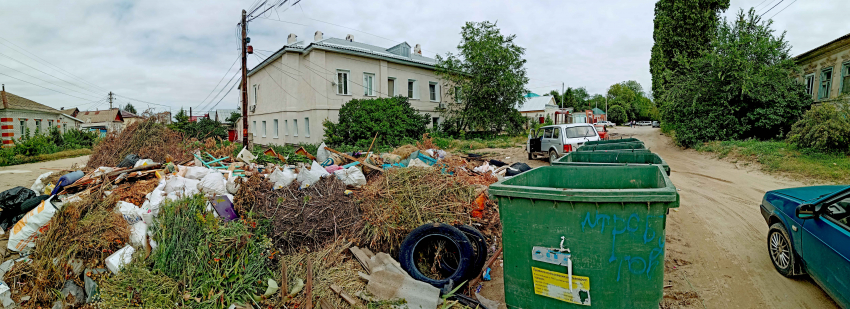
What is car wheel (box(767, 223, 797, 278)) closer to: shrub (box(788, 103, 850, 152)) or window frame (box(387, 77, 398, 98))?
shrub (box(788, 103, 850, 152))

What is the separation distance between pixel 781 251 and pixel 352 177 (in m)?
6.00

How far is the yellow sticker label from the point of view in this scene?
2.70 meters

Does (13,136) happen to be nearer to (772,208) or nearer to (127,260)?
(127,260)

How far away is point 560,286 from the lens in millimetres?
2754

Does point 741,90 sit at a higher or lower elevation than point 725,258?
higher

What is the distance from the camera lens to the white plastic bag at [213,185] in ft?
21.2

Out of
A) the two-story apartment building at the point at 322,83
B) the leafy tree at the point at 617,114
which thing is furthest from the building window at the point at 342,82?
the leafy tree at the point at 617,114

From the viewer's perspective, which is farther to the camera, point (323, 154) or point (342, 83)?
point (342, 83)

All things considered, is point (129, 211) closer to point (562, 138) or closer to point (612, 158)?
point (612, 158)

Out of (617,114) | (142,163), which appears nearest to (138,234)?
(142,163)

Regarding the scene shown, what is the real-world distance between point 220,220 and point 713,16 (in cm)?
2502

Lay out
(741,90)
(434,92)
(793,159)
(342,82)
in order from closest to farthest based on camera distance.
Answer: (793,159) < (741,90) < (342,82) < (434,92)

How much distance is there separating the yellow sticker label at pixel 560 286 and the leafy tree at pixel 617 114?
6970 centimetres

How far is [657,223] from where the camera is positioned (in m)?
2.50
